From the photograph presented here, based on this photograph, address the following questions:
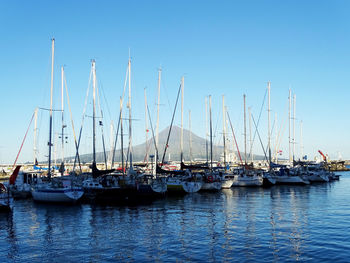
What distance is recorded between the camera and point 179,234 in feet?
82.4

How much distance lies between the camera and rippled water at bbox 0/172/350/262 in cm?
1972

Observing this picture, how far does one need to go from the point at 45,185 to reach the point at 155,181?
14428 mm

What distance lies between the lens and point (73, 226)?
2916 centimetres

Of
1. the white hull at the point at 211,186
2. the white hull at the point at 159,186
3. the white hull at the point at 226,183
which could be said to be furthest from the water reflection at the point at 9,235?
the white hull at the point at 226,183

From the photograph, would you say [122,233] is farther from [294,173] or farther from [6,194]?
[294,173]

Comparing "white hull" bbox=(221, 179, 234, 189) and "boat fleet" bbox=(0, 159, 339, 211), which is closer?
"boat fleet" bbox=(0, 159, 339, 211)

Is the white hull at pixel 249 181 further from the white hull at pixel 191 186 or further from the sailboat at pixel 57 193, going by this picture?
the sailboat at pixel 57 193

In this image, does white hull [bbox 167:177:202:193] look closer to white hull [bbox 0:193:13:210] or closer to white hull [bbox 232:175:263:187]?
white hull [bbox 232:175:263:187]

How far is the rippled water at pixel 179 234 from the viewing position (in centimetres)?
1972

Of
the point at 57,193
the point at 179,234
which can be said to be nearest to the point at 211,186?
the point at 57,193

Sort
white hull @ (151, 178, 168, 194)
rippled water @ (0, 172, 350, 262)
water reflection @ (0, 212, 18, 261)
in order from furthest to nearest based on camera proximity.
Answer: white hull @ (151, 178, 168, 194), water reflection @ (0, 212, 18, 261), rippled water @ (0, 172, 350, 262)

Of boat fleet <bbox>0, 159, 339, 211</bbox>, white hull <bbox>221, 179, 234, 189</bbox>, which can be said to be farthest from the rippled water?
white hull <bbox>221, 179, 234, 189</bbox>

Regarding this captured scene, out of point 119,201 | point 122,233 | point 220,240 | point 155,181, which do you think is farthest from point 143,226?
point 155,181

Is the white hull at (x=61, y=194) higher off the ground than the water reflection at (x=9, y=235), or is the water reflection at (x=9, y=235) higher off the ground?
the white hull at (x=61, y=194)
